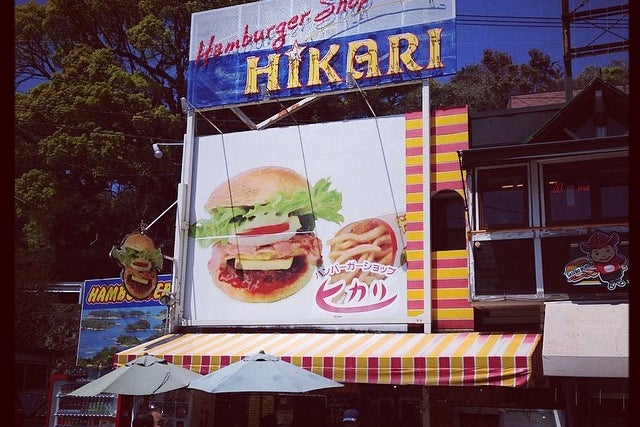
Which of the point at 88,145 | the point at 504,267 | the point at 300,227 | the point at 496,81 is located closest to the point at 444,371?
the point at 504,267

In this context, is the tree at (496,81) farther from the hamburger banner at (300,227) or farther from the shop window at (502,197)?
the shop window at (502,197)

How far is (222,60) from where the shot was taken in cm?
1914

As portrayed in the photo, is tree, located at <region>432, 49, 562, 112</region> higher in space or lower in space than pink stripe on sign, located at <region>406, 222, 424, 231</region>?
higher

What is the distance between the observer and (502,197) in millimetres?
14945

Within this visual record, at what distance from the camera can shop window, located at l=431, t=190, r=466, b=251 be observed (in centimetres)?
1616

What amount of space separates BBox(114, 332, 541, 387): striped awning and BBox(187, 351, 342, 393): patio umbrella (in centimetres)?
159

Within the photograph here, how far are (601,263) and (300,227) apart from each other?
677 centimetres

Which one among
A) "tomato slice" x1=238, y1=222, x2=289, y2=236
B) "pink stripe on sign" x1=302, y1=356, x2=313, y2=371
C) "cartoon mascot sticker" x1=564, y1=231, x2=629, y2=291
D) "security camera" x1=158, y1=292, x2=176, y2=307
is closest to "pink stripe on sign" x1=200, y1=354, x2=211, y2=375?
"pink stripe on sign" x1=302, y1=356, x2=313, y2=371

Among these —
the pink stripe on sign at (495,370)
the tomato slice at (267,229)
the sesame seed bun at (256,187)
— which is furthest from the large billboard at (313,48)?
the pink stripe on sign at (495,370)

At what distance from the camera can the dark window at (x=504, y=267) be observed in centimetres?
1408

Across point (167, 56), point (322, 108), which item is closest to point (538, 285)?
point (322, 108)

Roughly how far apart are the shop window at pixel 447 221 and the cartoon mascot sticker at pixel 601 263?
2.98 metres

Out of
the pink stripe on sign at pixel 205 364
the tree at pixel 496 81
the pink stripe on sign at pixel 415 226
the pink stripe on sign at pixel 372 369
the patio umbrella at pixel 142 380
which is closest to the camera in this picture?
the patio umbrella at pixel 142 380

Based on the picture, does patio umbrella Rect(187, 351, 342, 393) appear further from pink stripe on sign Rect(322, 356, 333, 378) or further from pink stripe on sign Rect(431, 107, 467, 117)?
pink stripe on sign Rect(431, 107, 467, 117)
